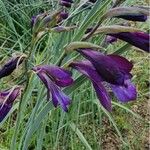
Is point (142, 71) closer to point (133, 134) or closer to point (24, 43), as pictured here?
point (133, 134)

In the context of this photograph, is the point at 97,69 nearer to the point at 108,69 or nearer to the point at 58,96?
the point at 108,69

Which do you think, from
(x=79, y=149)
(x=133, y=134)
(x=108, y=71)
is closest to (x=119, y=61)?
(x=108, y=71)

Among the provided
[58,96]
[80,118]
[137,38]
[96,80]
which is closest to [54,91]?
[58,96]

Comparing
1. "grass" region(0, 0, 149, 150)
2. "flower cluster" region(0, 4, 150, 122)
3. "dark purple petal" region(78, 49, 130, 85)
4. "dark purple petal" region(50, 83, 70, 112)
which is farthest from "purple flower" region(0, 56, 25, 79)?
"grass" region(0, 0, 149, 150)

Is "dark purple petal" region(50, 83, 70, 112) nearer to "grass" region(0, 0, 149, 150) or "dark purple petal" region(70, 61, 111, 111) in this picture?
"dark purple petal" region(70, 61, 111, 111)

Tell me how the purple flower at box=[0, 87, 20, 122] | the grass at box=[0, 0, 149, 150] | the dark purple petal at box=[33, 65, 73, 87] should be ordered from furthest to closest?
1. the grass at box=[0, 0, 149, 150]
2. the purple flower at box=[0, 87, 20, 122]
3. the dark purple petal at box=[33, 65, 73, 87]

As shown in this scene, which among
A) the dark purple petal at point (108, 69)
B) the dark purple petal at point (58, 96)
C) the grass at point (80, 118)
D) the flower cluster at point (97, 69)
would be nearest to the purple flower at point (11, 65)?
the flower cluster at point (97, 69)
